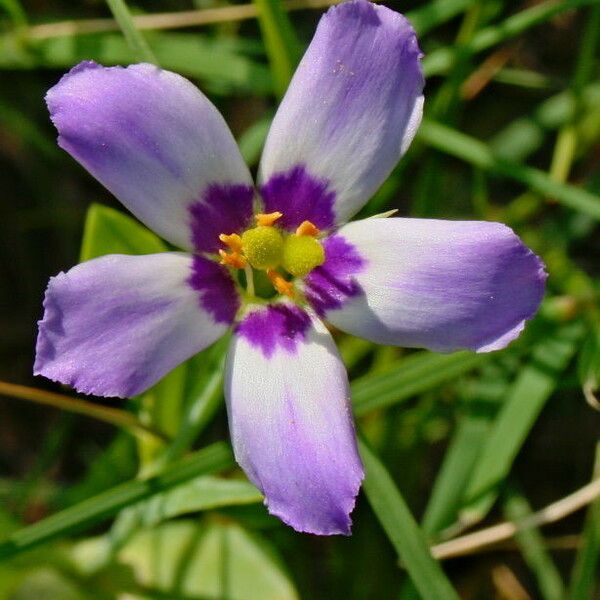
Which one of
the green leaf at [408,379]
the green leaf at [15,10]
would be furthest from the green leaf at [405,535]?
the green leaf at [15,10]

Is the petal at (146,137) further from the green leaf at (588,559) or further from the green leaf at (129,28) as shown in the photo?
the green leaf at (588,559)

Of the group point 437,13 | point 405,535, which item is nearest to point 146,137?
point 405,535

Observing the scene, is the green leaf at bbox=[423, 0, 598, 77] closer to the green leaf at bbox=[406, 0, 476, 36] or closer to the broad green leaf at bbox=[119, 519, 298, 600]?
the green leaf at bbox=[406, 0, 476, 36]

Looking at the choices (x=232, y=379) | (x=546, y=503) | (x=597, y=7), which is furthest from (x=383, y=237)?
(x=546, y=503)

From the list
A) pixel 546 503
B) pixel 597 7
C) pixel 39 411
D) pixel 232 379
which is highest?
pixel 597 7

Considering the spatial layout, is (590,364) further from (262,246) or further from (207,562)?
(207,562)

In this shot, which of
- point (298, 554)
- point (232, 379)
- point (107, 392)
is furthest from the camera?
point (298, 554)

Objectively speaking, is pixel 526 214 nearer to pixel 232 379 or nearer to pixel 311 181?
pixel 311 181
